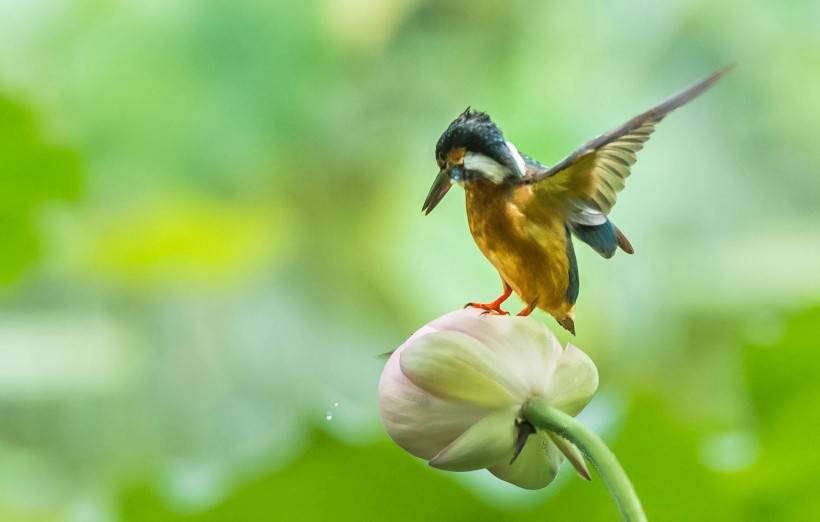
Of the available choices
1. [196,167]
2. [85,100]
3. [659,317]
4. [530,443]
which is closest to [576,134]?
[659,317]

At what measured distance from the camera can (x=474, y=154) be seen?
15.0 inches

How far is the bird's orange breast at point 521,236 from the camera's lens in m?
0.39

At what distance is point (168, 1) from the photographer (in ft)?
6.57

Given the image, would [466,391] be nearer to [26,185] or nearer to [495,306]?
[495,306]

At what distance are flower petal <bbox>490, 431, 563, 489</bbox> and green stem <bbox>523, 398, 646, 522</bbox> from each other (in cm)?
4

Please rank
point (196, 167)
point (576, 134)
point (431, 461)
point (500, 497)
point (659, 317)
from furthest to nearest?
1. point (196, 167)
2. point (659, 317)
3. point (576, 134)
4. point (500, 497)
5. point (431, 461)

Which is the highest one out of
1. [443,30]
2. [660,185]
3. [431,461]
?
[443,30]

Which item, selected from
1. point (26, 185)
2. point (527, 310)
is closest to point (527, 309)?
point (527, 310)

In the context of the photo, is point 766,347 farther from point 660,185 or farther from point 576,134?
point 660,185

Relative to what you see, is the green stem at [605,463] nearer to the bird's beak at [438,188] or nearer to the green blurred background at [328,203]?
the bird's beak at [438,188]

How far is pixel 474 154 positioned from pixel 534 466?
0.42ft

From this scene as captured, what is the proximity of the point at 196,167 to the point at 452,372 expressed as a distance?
5.39 feet

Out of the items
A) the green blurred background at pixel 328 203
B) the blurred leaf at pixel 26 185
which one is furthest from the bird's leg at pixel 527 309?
the green blurred background at pixel 328 203

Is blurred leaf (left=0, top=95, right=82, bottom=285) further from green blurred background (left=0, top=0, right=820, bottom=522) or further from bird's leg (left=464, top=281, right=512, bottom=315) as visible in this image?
bird's leg (left=464, top=281, right=512, bottom=315)
